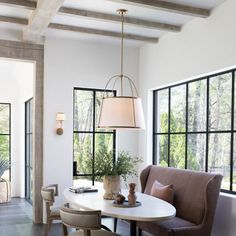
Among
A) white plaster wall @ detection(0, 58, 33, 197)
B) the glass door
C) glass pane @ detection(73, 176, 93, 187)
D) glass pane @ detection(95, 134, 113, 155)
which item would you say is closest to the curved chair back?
glass pane @ detection(73, 176, 93, 187)

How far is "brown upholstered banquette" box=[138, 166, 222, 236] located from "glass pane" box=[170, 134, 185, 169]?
63 cm

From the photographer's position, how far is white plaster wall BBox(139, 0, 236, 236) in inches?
157

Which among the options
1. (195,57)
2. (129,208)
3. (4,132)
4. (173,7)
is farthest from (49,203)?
(4,132)

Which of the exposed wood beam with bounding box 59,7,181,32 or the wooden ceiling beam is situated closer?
the wooden ceiling beam

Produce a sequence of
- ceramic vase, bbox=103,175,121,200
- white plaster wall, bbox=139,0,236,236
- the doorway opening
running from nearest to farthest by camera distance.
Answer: ceramic vase, bbox=103,175,121,200
white plaster wall, bbox=139,0,236,236
the doorway opening

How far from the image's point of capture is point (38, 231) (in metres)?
4.96

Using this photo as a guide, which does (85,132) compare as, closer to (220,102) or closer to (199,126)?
(199,126)

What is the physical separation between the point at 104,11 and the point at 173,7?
36.1 inches

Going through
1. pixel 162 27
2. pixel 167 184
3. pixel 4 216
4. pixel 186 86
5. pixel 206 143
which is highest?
pixel 162 27

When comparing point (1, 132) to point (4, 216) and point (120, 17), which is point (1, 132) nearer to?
point (4, 216)

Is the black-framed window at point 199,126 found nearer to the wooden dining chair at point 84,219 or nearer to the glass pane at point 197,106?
the glass pane at point 197,106

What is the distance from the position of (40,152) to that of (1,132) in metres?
3.08

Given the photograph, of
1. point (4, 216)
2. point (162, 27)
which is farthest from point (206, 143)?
point (4, 216)

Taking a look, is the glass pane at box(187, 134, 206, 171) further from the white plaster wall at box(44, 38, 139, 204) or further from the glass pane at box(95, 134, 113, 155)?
the white plaster wall at box(44, 38, 139, 204)
